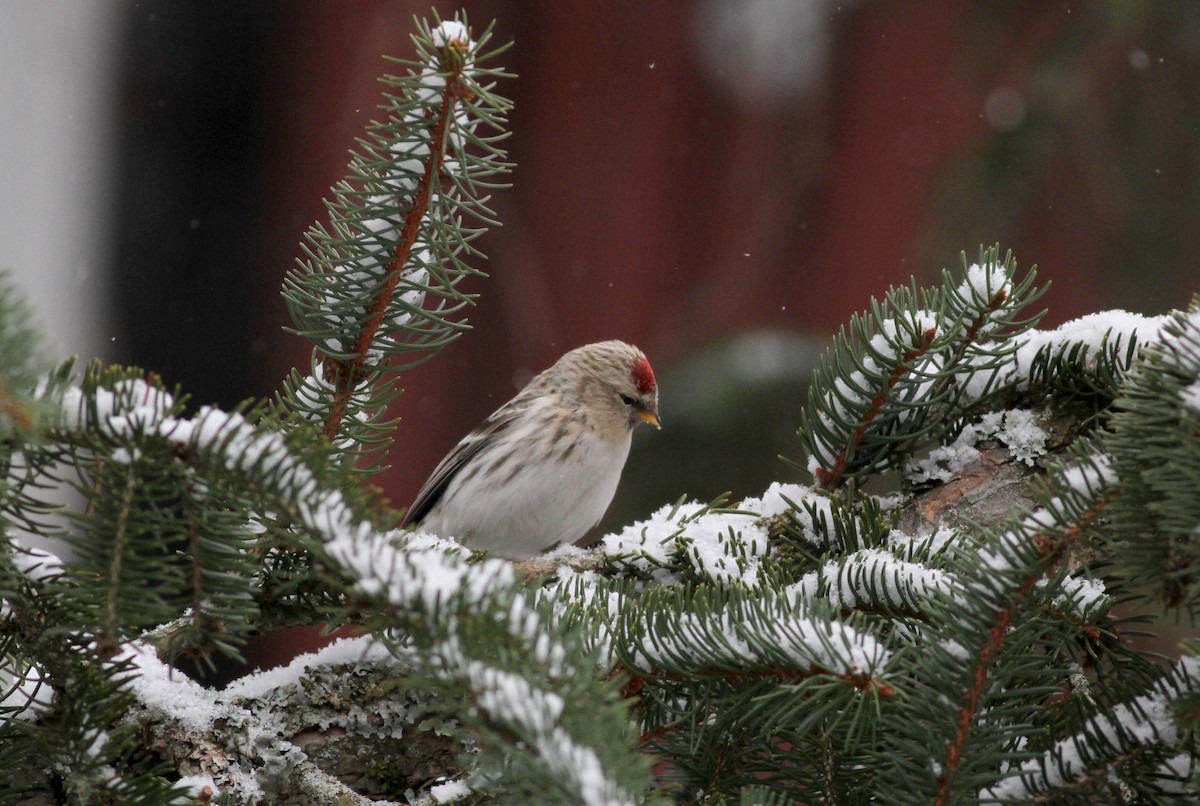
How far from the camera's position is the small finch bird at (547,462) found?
2184mm

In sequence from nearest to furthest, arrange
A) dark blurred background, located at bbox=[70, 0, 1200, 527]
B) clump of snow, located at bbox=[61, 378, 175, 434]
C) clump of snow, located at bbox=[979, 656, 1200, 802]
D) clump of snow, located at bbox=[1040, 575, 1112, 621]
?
clump of snow, located at bbox=[61, 378, 175, 434]
clump of snow, located at bbox=[979, 656, 1200, 802]
clump of snow, located at bbox=[1040, 575, 1112, 621]
dark blurred background, located at bbox=[70, 0, 1200, 527]

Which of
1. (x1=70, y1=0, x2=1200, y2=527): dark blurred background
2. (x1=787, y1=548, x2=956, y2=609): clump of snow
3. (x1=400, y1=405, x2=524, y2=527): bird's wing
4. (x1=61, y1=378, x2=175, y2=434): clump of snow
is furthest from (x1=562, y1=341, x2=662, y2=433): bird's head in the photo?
(x1=61, y1=378, x2=175, y2=434): clump of snow

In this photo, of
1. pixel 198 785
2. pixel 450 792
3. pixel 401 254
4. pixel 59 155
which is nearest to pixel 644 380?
pixel 401 254

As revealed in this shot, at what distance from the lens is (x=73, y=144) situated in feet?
14.0

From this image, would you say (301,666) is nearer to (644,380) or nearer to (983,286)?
(983,286)

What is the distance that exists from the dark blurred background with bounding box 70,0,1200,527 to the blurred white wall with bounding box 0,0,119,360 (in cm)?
11

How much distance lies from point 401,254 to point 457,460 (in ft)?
4.59

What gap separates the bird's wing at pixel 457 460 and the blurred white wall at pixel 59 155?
1.86 m

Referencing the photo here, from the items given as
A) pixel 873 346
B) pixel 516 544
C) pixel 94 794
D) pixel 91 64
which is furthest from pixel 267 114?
pixel 94 794

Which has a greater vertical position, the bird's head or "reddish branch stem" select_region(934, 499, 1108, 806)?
the bird's head

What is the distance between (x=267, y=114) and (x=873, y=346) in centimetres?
326

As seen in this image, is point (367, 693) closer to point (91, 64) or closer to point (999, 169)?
point (999, 169)

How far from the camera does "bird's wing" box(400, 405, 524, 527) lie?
7.94 feet

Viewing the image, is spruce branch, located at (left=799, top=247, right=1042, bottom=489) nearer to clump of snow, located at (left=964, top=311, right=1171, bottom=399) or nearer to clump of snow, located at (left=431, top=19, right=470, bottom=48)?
clump of snow, located at (left=964, top=311, right=1171, bottom=399)
